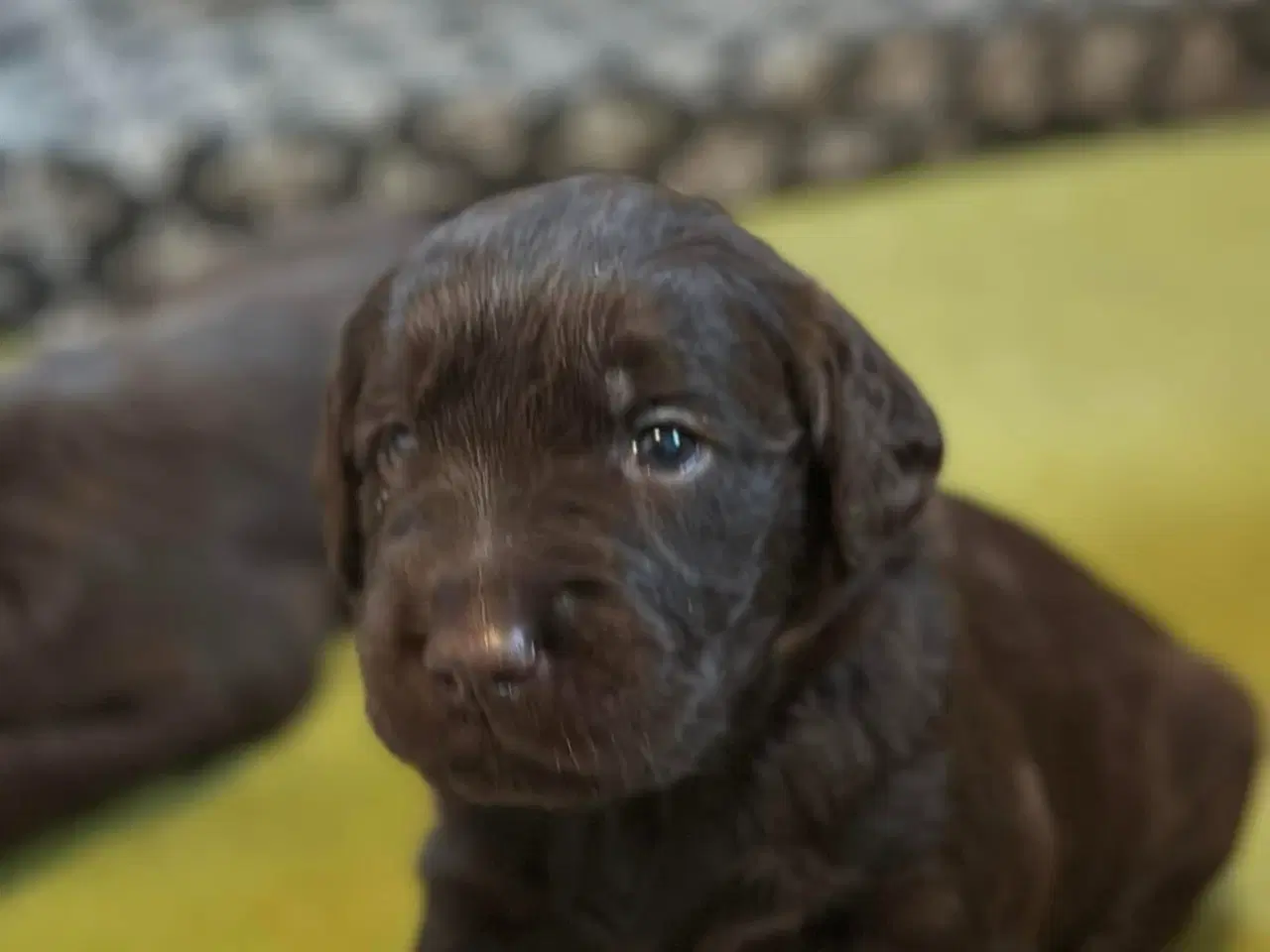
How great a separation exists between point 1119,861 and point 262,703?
1.35m

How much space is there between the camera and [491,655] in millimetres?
1149

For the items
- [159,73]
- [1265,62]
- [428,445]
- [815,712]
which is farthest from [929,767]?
[1265,62]

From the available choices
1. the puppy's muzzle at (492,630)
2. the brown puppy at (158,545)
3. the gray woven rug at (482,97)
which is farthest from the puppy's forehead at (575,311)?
the gray woven rug at (482,97)

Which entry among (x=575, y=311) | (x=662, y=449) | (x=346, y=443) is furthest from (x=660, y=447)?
(x=346, y=443)

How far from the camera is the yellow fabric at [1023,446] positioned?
85.8 inches

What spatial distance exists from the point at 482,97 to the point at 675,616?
3278 mm

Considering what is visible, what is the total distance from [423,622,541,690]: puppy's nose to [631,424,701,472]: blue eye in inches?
7.3

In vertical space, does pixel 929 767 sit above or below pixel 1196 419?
above

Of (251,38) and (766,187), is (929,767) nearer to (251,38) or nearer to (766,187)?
(766,187)

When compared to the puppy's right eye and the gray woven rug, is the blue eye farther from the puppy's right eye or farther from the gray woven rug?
the gray woven rug

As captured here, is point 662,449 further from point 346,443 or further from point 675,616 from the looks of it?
point 346,443

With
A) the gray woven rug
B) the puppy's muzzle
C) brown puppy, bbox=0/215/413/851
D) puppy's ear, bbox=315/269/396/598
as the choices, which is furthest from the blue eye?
the gray woven rug

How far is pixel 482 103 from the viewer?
14.1ft

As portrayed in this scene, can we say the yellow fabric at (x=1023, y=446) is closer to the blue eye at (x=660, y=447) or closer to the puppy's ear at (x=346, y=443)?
the puppy's ear at (x=346, y=443)
